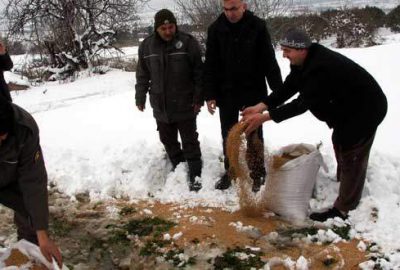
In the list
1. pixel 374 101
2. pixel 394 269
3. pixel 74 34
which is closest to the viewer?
pixel 394 269

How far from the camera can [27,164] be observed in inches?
102

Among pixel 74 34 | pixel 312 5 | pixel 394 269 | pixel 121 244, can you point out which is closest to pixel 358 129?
pixel 394 269

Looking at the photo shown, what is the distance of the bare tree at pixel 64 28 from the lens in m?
14.2

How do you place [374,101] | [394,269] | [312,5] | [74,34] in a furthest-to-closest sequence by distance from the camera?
[312,5], [74,34], [374,101], [394,269]

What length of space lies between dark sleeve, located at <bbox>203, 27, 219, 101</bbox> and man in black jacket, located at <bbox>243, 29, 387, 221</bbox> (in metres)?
0.69

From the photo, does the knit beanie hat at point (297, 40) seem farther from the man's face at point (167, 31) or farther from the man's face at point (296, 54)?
the man's face at point (167, 31)

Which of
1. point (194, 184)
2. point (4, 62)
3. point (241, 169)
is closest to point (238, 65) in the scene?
point (241, 169)

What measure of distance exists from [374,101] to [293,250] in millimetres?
1206

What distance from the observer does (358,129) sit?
3283 mm

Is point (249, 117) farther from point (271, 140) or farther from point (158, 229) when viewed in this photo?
point (271, 140)

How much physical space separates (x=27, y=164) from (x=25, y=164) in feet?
0.04

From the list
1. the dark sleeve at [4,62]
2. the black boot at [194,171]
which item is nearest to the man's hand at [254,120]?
the black boot at [194,171]

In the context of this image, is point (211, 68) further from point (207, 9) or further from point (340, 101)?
point (207, 9)

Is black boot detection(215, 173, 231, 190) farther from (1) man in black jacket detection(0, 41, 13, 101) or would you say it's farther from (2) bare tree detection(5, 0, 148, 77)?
(2) bare tree detection(5, 0, 148, 77)
